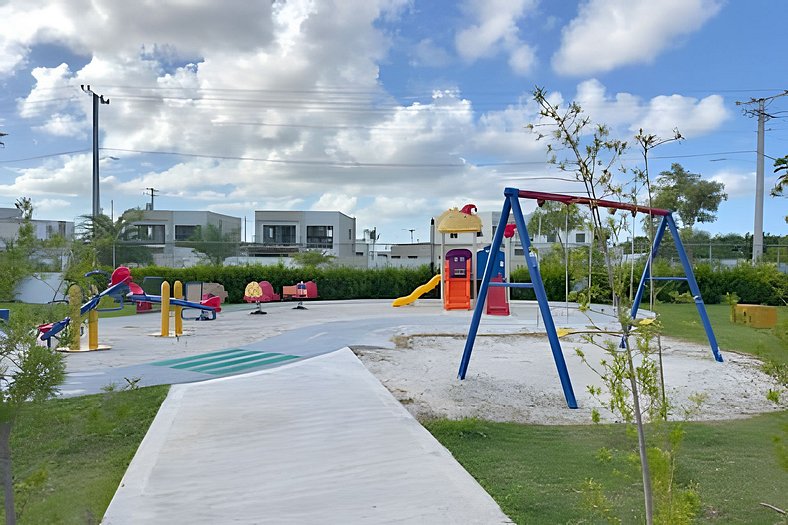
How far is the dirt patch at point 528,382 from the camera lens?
558 cm

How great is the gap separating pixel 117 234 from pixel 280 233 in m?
23.2

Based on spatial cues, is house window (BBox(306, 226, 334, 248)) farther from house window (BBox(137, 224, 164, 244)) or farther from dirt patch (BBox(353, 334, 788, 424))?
dirt patch (BBox(353, 334, 788, 424))

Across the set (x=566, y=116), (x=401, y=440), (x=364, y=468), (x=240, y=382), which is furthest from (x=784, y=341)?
(x=240, y=382)

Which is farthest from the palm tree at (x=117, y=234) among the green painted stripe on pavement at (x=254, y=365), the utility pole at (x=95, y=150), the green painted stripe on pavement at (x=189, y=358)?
the green painted stripe on pavement at (x=254, y=365)

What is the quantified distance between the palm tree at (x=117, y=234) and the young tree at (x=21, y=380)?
19671 mm

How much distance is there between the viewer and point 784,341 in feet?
6.85

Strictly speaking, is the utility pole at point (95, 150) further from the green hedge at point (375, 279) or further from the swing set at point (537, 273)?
the swing set at point (537, 273)

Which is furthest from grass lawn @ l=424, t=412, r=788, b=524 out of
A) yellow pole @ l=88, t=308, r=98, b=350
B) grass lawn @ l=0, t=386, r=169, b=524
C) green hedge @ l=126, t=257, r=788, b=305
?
green hedge @ l=126, t=257, r=788, b=305

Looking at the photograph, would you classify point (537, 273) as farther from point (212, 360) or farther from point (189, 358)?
point (189, 358)

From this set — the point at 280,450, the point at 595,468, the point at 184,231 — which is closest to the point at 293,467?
the point at 280,450

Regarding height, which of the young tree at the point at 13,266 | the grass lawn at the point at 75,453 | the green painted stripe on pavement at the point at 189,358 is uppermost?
the young tree at the point at 13,266

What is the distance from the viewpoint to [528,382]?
6980 millimetres

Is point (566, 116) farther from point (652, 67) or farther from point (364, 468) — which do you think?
point (652, 67)

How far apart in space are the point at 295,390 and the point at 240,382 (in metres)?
0.84
